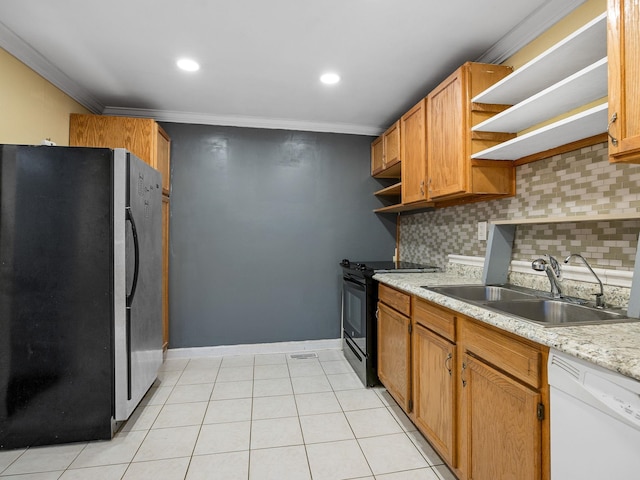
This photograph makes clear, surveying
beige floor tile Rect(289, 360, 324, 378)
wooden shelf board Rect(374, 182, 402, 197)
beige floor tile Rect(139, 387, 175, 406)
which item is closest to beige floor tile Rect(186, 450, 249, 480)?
beige floor tile Rect(139, 387, 175, 406)

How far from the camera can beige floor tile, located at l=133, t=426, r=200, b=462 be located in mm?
1810

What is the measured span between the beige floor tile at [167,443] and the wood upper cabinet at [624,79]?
2.45 metres

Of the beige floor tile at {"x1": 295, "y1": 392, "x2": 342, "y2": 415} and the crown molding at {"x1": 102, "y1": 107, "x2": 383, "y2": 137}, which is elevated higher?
the crown molding at {"x1": 102, "y1": 107, "x2": 383, "y2": 137}

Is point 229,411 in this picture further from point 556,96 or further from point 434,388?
point 556,96

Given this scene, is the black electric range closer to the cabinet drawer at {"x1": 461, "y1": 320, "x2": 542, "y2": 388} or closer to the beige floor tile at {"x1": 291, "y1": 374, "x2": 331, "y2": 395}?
the beige floor tile at {"x1": 291, "y1": 374, "x2": 331, "y2": 395}

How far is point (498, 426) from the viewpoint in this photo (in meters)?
1.25

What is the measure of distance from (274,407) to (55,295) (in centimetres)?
155

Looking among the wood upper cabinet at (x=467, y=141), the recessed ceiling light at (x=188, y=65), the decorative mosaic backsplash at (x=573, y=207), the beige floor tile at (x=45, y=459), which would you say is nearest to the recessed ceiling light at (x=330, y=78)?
the wood upper cabinet at (x=467, y=141)

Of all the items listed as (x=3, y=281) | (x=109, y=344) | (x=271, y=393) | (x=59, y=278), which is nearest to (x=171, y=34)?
(x=59, y=278)

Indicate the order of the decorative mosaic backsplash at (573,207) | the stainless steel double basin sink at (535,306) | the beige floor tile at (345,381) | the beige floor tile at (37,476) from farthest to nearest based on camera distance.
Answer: the beige floor tile at (345,381) < the beige floor tile at (37,476) < the decorative mosaic backsplash at (573,207) < the stainless steel double basin sink at (535,306)

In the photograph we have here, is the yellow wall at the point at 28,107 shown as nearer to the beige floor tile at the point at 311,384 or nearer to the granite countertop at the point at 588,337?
the beige floor tile at the point at 311,384

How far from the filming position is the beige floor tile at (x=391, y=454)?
1.71 m

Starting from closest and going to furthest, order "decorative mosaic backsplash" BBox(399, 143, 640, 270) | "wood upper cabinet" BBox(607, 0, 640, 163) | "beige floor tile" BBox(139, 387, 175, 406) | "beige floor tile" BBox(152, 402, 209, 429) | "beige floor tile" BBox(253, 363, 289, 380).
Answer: "wood upper cabinet" BBox(607, 0, 640, 163) < "decorative mosaic backsplash" BBox(399, 143, 640, 270) < "beige floor tile" BBox(152, 402, 209, 429) < "beige floor tile" BBox(139, 387, 175, 406) < "beige floor tile" BBox(253, 363, 289, 380)

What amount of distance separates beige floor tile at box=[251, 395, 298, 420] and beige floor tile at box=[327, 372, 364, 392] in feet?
1.33
